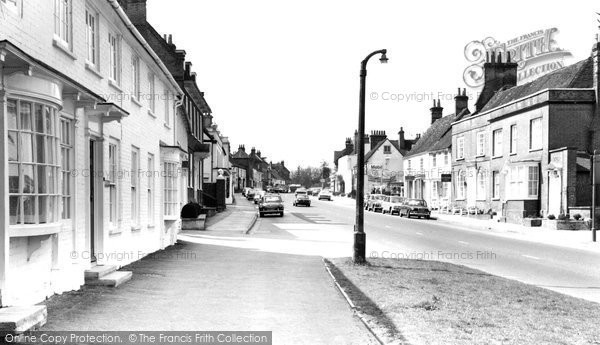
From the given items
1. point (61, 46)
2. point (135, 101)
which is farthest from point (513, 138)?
point (61, 46)

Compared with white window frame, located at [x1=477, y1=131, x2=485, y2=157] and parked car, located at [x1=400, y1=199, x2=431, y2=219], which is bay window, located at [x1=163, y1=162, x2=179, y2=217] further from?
white window frame, located at [x1=477, y1=131, x2=485, y2=157]

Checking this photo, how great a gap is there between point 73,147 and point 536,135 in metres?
32.3

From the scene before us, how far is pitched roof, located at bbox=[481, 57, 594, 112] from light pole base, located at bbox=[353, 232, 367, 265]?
1013 inches

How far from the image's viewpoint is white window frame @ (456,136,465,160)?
48906mm

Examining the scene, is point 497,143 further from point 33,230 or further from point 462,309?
point 33,230

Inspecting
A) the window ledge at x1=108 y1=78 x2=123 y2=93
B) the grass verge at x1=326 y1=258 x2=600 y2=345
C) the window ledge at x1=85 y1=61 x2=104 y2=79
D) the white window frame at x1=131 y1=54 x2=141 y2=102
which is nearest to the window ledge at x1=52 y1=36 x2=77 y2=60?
the window ledge at x1=85 y1=61 x2=104 y2=79

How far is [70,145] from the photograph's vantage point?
1012cm

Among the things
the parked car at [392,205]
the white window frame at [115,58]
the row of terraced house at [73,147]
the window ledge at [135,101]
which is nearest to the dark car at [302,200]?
the parked car at [392,205]

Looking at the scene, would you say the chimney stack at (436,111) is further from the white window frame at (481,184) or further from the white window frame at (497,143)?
the white window frame at (497,143)

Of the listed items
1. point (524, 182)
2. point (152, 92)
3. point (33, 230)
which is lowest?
point (33, 230)

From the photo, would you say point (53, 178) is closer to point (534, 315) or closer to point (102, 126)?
point (102, 126)

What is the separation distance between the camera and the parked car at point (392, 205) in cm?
4897

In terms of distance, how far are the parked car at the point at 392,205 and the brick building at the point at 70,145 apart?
109ft

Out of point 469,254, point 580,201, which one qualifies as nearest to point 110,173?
point 469,254
